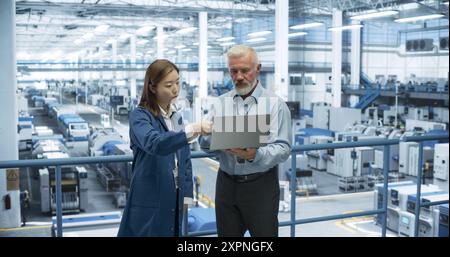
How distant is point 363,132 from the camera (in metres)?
19.6

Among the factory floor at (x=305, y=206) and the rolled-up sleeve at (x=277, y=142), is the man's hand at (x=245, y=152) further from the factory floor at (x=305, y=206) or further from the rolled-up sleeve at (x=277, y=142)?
the factory floor at (x=305, y=206)

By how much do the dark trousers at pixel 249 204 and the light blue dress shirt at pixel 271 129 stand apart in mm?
68

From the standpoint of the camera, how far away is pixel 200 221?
21.3 ft

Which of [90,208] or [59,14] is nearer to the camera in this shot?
[90,208]

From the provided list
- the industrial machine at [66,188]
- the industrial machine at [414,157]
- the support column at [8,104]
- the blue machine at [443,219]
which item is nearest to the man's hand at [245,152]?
the blue machine at [443,219]

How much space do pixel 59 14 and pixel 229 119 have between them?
26.3 m

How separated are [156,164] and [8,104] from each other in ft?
34.7

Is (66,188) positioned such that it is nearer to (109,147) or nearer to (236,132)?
(109,147)

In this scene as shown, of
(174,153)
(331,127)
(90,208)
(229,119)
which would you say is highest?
(229,119)

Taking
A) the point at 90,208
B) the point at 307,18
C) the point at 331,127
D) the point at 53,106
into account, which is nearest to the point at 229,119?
the point at 90,208

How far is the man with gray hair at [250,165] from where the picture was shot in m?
2.58

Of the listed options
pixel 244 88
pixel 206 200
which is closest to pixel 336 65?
pixel 206 200

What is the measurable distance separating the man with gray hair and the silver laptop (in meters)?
0.12
